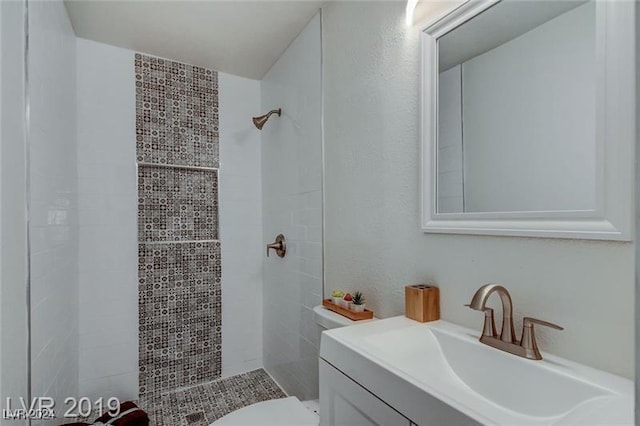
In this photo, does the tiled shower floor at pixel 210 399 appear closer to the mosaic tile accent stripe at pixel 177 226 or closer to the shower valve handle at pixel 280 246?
the mosaic tile accent stripe at pixel 177 226

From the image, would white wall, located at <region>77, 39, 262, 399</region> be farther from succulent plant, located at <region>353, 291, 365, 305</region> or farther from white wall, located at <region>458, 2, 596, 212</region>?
white wall, located at <region>458, 2, 596, 212</region>

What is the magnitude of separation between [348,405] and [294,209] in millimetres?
1335

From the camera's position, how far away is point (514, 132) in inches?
38.0

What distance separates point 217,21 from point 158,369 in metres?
2.17

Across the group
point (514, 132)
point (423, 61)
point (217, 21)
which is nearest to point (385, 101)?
point (423, 61)

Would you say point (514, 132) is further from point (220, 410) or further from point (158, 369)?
point (158, 369)

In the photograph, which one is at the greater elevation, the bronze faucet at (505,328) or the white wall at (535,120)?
the white wall at (535,120)

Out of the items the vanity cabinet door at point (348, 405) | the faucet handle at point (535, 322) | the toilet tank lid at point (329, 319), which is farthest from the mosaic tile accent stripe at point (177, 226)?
the faucet handle at point (535, 322)

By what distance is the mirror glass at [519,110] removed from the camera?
812 mm

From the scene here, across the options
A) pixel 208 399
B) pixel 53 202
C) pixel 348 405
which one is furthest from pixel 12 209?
pixel 208 399

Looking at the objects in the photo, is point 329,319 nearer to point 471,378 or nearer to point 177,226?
point 471,378

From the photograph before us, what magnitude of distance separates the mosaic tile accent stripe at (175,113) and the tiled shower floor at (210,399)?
60.5 inches

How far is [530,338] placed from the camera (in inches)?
32.6

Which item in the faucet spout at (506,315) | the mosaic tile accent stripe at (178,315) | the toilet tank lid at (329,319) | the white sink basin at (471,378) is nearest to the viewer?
the white sink basin at (471,378)
